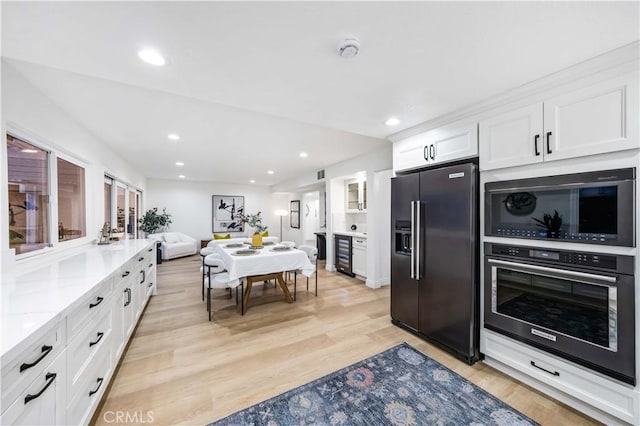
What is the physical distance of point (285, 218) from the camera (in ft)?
32.8

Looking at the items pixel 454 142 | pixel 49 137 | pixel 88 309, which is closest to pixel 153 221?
pixel 49 137

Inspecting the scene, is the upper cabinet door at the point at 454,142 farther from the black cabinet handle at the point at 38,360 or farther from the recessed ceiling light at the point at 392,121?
the black cabinet handle at the point at 38,360

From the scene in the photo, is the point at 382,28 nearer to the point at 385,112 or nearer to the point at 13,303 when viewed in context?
the point at 385,112

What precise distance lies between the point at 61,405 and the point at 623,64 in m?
3.61

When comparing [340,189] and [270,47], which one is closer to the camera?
[270,47]

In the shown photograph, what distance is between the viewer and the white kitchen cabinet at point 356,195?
511cm

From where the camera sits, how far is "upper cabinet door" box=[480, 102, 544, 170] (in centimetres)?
189

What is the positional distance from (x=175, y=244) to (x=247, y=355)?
5957 mm

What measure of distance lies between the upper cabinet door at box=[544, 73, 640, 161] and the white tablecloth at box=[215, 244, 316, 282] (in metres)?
2.91

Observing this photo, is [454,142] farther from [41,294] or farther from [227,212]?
[227,212]

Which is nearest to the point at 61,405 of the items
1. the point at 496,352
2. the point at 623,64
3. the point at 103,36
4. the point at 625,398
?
the point at 103,36

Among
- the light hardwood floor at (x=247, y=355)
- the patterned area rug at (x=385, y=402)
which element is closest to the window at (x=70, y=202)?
the light hardwood floor at (x=247, y=355)

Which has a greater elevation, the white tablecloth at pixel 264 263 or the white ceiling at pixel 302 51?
the white ceiling at pixel 302 51

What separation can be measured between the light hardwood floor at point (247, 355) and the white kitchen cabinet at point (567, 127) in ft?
5.84
